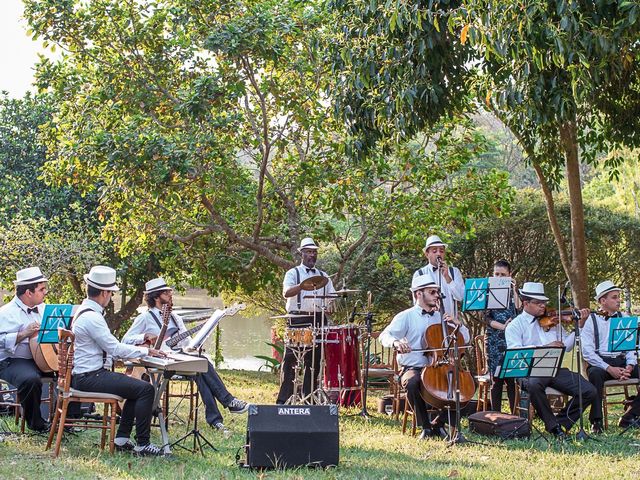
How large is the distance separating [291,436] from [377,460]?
1040mm

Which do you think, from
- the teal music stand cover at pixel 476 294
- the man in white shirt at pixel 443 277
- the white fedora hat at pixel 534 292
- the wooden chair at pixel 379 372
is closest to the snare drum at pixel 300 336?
the wooden chair at pixel 379 372

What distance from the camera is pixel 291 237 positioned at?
14344 mm

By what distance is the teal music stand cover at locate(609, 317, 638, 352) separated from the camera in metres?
9.92

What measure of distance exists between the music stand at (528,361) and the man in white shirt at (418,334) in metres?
0.49

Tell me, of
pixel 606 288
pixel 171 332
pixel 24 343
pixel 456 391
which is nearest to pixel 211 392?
pixel 171 332

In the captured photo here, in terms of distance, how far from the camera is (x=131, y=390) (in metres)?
8.12

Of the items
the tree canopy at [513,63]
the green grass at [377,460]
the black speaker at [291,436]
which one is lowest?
the green grass at [377,460]

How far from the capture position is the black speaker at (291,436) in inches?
288

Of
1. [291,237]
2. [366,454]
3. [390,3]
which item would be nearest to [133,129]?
[291,237]

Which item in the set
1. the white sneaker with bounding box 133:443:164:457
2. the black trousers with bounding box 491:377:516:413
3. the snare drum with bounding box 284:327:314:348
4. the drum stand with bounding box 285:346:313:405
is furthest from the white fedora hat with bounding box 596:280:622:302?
the white sneaker with bounding box 133:443:164:457

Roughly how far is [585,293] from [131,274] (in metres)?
10.3

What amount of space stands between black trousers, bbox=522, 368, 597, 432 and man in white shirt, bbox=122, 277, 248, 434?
120 inches

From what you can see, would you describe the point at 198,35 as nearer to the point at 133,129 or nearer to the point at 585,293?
the point at 133,129

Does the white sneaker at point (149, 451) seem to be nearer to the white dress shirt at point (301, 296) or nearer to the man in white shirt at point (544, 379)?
the white dress shirt at point (301, 296)
